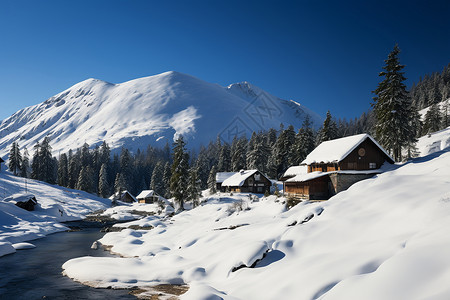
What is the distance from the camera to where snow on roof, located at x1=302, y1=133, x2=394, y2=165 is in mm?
35731

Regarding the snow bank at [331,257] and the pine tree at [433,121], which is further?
the pine tree at [433,121]

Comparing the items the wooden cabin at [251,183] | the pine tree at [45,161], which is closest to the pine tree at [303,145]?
the wooden cabin at [251,183]

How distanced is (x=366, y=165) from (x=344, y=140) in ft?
15.7

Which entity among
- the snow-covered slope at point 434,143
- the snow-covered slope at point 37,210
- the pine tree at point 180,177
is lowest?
the snow-covered slope at point 37,210

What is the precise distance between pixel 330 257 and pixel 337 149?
2746 centimetres

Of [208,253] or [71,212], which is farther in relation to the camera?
[71,212]

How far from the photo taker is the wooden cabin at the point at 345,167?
35.5 meters

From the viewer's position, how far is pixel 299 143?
217 ft

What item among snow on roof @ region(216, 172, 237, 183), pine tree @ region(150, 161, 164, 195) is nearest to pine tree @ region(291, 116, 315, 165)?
snow on roof @ region(216, 172, 237, 183)

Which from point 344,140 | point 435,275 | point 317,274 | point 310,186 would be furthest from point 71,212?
point 435,275

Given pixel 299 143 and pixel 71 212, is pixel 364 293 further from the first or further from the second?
pixel 71 212

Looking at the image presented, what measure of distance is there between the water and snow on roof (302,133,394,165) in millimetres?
29639

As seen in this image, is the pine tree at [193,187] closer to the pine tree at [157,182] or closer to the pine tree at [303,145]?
the pine tree at [303,145]

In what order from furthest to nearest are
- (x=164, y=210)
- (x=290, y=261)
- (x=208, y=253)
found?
(x=164, y=210), (x=208, y=253), (x=290, y=261)
